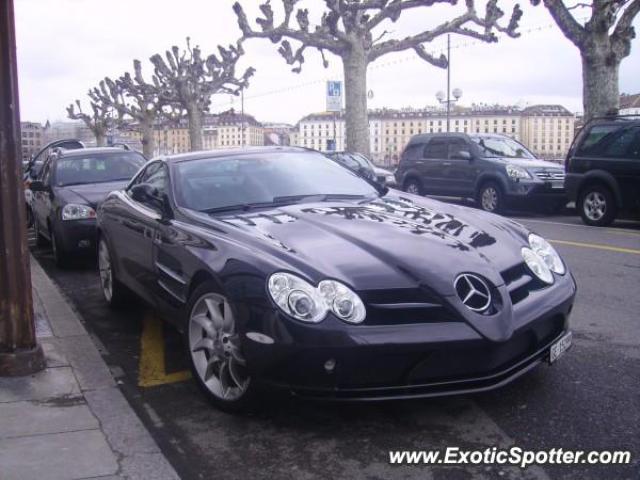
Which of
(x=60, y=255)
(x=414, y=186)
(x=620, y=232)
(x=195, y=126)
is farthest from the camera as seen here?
(x=195, y=126)

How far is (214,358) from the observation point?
140 inches

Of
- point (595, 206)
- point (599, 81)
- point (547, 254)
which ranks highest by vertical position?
point (599, 81)

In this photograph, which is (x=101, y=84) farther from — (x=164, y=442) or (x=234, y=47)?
(x=164, y=442)

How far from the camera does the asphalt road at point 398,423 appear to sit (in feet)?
9.73

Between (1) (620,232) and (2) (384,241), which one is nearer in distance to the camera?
(2) (384,241)

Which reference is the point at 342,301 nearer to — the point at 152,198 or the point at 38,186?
the point at 152,198

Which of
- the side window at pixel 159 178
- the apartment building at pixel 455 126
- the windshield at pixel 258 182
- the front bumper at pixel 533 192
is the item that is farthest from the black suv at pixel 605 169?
the apartment building at pixel 455 126

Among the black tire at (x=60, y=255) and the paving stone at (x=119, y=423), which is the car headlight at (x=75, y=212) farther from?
the paving stone at (x=119, y=423)

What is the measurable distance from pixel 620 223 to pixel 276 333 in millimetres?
10709

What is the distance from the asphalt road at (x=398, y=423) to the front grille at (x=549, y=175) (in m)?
9.47

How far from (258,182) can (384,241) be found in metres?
1.47

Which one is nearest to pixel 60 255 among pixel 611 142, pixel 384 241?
pixel 384 241

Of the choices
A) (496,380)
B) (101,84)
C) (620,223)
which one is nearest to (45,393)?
(496,380)

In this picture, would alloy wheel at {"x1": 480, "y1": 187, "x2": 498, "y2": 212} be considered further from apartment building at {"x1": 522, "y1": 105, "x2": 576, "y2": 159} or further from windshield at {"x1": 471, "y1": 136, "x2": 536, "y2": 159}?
apartment building at {"x1": 522, "y1": 105, "x2": 576, "y2": 159}
